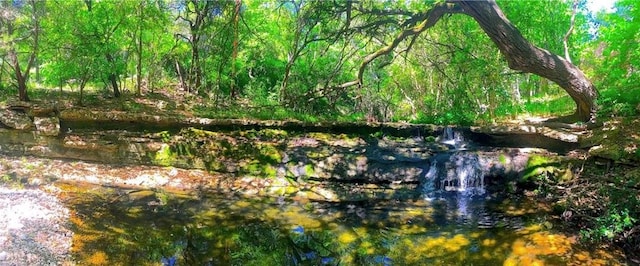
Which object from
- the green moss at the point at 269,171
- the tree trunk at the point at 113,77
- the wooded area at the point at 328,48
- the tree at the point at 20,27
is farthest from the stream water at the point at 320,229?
the tree trunk at the point at 113,77

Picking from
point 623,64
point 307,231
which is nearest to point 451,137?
point 623,64

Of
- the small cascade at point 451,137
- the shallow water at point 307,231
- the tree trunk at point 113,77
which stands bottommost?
the shallow water at point 307,231

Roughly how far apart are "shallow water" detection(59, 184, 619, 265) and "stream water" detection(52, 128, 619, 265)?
0.01 m

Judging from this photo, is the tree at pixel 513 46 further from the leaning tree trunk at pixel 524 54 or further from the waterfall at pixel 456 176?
the waterfall at pixel 456 176

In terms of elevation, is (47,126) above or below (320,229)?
above

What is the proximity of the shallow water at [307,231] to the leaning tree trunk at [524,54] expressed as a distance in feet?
8.59

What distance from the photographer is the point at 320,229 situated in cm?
629

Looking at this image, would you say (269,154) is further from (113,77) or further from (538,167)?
(113,77)

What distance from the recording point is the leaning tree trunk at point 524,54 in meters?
7.27

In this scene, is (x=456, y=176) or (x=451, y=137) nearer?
(x=456, y=176)

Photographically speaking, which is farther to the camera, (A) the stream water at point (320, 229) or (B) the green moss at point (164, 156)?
(B) the green moss at point (164, 156)

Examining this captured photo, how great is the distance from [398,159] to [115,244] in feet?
19.8

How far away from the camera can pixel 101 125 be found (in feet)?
33.7

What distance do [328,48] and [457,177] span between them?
4889 mm
